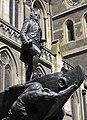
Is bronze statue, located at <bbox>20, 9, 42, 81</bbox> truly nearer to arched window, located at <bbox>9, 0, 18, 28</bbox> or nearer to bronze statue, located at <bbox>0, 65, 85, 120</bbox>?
bronze statue, located at <bbox>0, 65, 85, 120</bbox>

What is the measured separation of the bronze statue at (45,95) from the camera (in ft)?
15.8

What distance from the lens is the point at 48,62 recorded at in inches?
701

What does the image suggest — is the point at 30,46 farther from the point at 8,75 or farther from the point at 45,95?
the point at 8,75

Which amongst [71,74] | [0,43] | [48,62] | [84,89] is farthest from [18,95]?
[84,89]

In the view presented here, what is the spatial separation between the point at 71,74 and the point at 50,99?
53 cm

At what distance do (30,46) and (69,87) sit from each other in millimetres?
Result: 1420

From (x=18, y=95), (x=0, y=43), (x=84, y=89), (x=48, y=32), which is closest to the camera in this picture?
(x=18, y=95)

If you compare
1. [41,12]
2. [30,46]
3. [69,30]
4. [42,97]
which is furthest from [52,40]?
[42,97]

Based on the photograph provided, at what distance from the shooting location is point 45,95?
480 cm

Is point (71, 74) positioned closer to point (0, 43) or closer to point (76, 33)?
point (0, 43)

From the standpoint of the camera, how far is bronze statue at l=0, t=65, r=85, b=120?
4.83 meters

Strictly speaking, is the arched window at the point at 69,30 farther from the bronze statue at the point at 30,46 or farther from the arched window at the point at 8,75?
the bronze statue at the point at 30,46

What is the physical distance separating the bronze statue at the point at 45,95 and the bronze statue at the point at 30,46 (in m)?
0.91

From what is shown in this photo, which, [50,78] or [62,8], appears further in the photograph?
[62,8]
